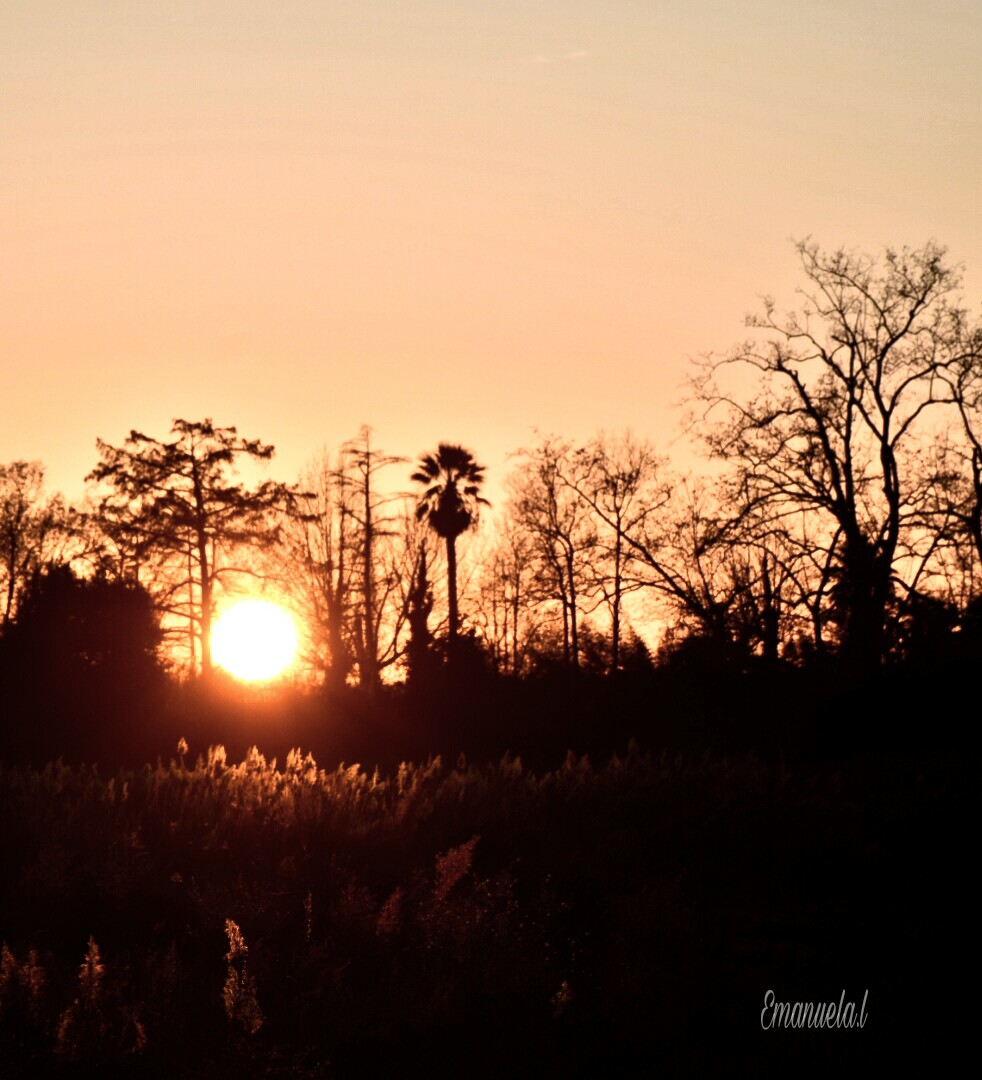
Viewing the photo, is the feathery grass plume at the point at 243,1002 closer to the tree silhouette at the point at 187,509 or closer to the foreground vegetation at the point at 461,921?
the foreground vegetation at the point at 461,921

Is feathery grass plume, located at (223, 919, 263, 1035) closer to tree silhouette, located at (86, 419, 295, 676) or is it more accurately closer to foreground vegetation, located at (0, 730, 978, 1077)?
foreground vegetation, located at (0, 730, 978, 1077)

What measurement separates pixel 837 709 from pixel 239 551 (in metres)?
23.2

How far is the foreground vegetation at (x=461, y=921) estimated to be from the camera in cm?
671

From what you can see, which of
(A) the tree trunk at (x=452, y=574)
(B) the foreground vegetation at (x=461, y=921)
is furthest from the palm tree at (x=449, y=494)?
(B) the foreground vegetation at (x=461, y=921)

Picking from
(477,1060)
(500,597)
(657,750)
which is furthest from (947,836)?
(500,597)

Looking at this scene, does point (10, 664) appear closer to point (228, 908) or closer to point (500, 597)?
point (228, 908)
